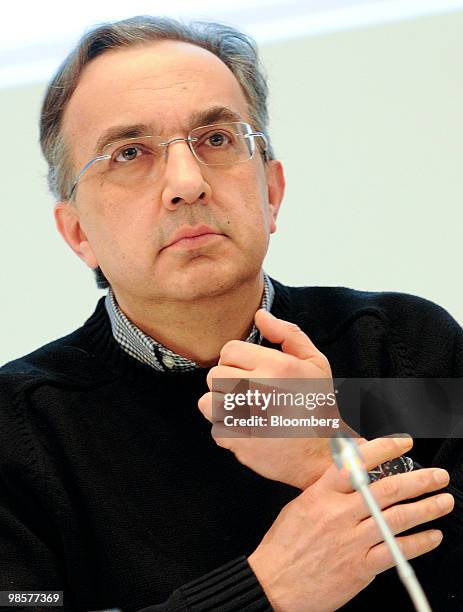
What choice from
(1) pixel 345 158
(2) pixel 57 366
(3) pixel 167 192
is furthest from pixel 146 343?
(1) pixel 345 158

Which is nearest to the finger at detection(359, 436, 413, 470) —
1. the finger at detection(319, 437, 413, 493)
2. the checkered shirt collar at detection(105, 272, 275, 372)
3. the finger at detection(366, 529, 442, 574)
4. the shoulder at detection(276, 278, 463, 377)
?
the finger at detection(319, 437, 413, 493)

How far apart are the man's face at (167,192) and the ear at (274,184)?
95 millimetres

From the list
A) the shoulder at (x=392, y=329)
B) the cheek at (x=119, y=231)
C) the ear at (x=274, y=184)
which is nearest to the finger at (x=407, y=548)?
the shoulder at (x=392, y=329)

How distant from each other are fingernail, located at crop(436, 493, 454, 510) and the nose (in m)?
0.60

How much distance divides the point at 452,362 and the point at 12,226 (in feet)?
3.87

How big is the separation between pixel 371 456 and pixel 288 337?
21cm

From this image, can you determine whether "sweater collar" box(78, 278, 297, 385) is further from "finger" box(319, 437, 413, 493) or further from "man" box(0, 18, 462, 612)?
"finger" box(319, 437, 413, 493)

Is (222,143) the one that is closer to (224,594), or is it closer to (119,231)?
(119,231)

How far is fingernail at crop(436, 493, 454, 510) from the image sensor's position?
120 cm

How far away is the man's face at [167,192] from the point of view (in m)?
1.44

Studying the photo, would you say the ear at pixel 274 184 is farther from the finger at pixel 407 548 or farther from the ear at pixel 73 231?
the finger at pixel 407 548

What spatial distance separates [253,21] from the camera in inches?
82.0

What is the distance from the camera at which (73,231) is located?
1.70m

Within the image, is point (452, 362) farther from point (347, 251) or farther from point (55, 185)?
point (55, 185)
